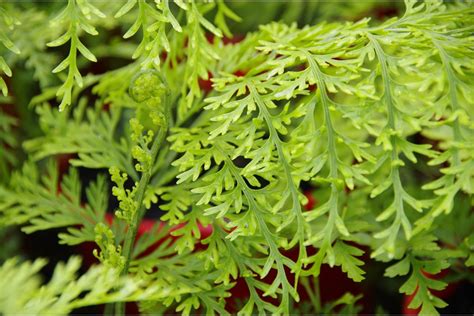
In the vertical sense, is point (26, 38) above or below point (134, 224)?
above

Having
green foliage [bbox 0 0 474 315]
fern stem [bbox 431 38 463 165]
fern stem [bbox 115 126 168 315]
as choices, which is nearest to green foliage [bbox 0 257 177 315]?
green foliage [bbox 0 0 474 315]

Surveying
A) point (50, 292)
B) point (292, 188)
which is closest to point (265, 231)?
point (292, 188)

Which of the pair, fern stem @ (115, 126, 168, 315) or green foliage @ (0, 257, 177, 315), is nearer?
green foliage @ (0, 257, 177, 315)

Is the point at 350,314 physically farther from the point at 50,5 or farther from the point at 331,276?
the point at 50,5

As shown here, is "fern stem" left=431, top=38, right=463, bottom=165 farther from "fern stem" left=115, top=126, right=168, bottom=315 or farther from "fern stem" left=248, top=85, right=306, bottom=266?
"fern stem" left=115, top=126, right=168, bottom=315

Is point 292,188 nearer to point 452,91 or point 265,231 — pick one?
point 265,231

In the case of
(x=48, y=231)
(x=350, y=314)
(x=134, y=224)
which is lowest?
(x=48, y=231)

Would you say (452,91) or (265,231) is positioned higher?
(452,91)

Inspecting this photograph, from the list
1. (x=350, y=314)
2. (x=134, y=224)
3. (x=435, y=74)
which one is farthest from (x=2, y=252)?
(x=435, y=74)

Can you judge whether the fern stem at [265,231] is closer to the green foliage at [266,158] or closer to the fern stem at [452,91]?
the green foliage at [266,158]

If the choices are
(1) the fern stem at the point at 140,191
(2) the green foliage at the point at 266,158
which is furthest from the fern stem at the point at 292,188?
(1) the fern stem at the point at 140,191

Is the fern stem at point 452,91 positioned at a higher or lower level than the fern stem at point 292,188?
higher
